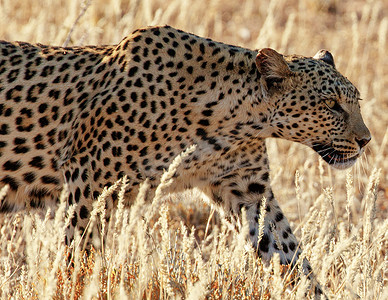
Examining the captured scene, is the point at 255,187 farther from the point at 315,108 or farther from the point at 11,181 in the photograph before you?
the point at 11,181

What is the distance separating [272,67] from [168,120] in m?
0.60

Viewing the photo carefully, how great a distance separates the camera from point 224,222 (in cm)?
446

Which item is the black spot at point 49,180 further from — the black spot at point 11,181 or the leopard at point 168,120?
the black spot at point 11,181

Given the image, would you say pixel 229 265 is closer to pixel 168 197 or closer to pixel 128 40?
pixel 168 197

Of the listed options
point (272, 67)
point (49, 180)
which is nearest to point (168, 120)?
point (272, 67)

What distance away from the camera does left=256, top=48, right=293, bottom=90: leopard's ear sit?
4.32m

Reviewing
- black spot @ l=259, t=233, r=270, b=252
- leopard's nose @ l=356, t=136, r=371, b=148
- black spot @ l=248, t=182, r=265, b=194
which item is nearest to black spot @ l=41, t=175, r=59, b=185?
black spot @ l=248, t=182, r=265, b=194

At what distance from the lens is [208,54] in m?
4.51

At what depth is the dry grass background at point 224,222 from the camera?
3.25 m

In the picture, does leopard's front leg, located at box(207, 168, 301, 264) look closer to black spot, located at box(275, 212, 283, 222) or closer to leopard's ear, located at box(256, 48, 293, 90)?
black spot, located at box(275, 212, 283, 222)

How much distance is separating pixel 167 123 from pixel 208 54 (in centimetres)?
46

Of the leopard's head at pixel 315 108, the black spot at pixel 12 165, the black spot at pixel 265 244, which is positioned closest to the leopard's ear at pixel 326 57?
the leopard's head at pixel 315 108

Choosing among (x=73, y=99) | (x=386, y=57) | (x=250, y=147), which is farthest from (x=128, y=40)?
(x=386, y=57)

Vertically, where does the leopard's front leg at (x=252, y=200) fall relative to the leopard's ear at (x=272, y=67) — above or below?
below
